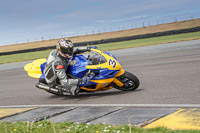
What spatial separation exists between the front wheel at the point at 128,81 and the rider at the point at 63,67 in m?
0.99

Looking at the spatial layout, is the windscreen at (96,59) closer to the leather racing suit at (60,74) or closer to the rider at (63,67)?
the rider at (63,67)

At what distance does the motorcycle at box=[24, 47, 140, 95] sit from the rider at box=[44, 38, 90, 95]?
0.45 ft

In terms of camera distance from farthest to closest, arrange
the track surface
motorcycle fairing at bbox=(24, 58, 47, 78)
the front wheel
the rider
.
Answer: motorcycle fairing at bbox=(24, 58, 47, 78) < the rider < the front wheel < the track surface

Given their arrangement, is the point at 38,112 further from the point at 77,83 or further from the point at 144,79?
the point at 144,79

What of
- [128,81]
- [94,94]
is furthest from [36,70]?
[128,81]

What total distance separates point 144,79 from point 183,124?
471cm

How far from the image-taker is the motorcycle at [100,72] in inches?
277

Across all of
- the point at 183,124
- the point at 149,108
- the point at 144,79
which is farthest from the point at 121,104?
the point at 144,79

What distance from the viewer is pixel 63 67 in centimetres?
730

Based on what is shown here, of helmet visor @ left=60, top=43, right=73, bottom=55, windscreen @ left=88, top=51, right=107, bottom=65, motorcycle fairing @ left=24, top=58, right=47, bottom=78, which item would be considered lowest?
motorcycle fairing @ left=24, top=58, right=47, bottom=78

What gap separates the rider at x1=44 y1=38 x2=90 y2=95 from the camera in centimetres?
724

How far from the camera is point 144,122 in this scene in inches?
177

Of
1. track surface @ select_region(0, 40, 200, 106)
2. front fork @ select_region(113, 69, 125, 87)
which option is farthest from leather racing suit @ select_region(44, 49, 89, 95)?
front fork @ select_region(113, 69, 125, 87)

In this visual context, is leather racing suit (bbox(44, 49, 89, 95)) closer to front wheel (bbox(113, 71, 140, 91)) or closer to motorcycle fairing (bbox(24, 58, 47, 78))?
motorcycle fairing (bbox(24, 58, 47, 78))
